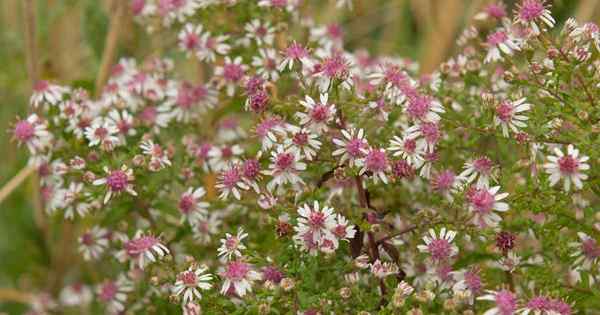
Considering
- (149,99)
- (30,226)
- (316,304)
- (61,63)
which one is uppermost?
(61,63)

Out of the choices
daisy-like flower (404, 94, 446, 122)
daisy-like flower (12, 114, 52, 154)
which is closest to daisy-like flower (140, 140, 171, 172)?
daisy-like flower (12, 114, 52, 154)

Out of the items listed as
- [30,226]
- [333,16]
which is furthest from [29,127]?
[333,16]

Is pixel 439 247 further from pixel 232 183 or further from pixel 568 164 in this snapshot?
pixel 232 183

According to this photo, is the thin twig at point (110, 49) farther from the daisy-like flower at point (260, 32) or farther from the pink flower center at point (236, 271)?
the pink flower center at point (236, 271)

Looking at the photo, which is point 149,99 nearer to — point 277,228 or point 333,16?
point 277,228

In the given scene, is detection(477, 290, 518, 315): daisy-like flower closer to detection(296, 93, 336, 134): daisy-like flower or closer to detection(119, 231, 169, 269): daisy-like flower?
detection(296, 93, 336, 134): daisy-like flower

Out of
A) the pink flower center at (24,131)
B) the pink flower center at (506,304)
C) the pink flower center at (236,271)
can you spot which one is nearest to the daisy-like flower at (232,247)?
the pink flower center at (236,271)
